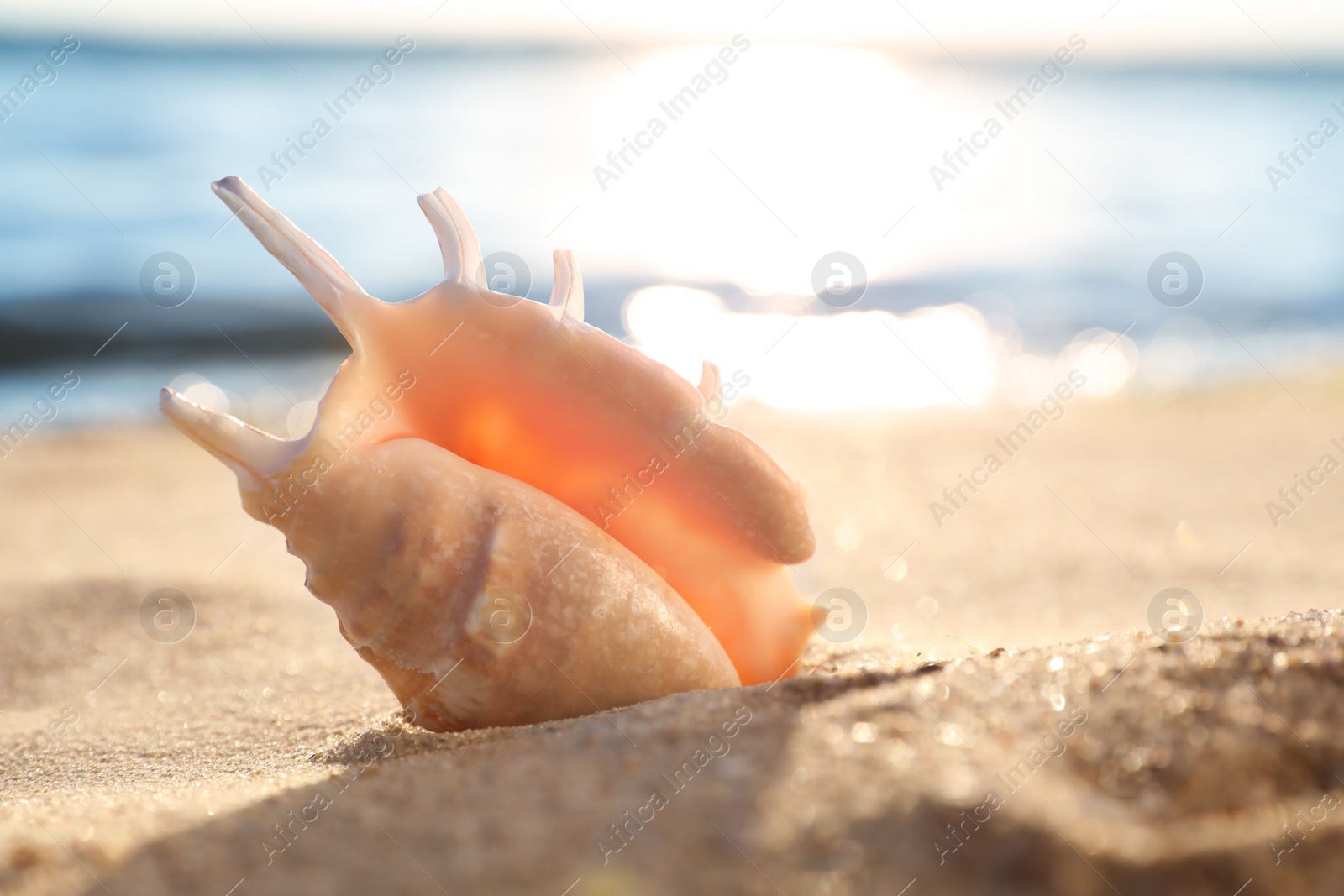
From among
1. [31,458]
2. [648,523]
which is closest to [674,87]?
[31,458]

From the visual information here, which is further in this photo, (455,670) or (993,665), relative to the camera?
(455,670)

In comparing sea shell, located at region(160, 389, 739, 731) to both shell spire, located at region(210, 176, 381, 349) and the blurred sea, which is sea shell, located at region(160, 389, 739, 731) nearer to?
shell spire, located at region(210, 176, 381, 349)

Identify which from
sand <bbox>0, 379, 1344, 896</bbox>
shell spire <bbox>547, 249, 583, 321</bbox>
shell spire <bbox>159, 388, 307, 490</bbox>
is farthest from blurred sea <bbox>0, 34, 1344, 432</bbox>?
shell spire <bbox>159, 388, 307, 490</bbox>

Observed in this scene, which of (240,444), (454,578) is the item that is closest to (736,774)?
(454,578)

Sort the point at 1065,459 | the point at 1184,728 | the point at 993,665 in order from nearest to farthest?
the point at 1184,728
the point at 993,665
the point at 1065,459

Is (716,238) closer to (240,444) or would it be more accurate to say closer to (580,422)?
(580,422)

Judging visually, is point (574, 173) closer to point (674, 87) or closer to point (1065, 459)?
point (1065, 459)
